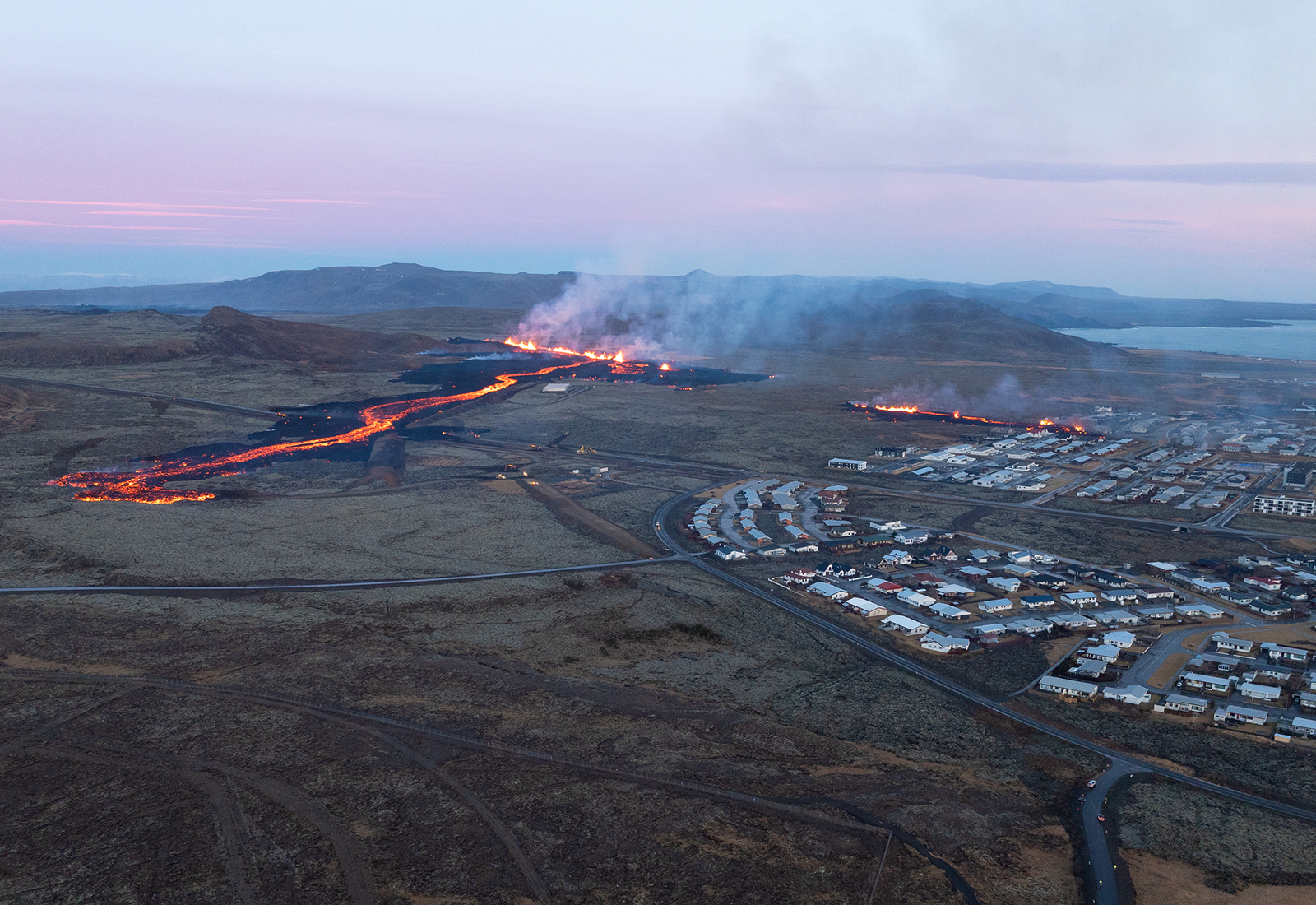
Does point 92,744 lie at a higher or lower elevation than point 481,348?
lower

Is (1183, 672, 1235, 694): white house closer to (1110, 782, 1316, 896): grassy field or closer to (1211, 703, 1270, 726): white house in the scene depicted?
(1211, 703, 1270, 726): white house

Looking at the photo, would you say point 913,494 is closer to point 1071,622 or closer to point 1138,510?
point 1138,510

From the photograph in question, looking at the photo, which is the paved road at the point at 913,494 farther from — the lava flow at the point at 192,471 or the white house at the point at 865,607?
the white house at the point at 865,607

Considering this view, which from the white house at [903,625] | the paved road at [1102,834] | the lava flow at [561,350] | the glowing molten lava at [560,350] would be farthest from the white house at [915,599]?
the glowing molten lava at [560,350]

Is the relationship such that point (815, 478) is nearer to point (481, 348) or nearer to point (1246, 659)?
point (1246, 659)

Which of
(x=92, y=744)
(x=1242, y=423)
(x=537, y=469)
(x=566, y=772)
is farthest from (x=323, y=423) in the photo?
(x=1242, y=423)

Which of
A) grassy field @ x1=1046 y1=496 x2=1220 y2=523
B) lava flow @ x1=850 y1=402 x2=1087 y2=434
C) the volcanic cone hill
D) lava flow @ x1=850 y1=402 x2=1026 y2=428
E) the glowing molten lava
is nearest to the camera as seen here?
grassy field @ x1=1046 y1=496 x2=1220 y2=523

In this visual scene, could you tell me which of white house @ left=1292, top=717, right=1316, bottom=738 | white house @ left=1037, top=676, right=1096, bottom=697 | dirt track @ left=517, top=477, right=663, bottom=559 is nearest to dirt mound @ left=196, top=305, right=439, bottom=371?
dirt track @ left=517, top=477, right=663, bottom=559
